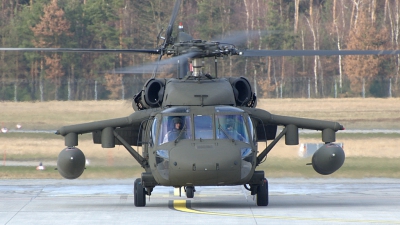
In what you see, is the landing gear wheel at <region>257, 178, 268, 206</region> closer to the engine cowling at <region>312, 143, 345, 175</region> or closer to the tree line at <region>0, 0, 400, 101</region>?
the engine cowling at <region>312, 143, 345, 175</region>

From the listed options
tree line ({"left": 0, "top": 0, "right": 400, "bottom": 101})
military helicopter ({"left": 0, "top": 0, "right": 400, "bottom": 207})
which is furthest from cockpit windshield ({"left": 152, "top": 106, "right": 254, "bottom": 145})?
tree line ({"left": 0, "top": 0, "right": 400, "bottom": 101})

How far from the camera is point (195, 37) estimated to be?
134 feet

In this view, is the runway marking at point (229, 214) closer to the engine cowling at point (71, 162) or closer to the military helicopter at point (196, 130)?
the military helicopter at point (196, 130)

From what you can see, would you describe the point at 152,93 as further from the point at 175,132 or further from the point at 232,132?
the point at 232,132

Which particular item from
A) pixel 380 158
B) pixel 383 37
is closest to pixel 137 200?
pixel 380 158

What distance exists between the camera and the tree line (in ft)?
125

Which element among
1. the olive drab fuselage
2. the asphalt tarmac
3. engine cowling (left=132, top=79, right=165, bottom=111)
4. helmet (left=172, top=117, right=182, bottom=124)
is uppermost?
engine cowling (left=132, top=79, right=165, bottom=111)

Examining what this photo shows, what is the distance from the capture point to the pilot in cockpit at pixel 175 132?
16.0m

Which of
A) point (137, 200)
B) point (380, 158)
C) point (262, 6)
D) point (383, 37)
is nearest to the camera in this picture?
point (137, 200)

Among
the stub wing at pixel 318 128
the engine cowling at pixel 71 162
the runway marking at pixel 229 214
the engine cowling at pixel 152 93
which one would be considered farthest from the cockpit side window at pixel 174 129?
the engine cowling at pixel 71 162

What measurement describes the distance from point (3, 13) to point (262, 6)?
49.4 feet

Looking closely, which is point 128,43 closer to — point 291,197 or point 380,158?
point 380,158

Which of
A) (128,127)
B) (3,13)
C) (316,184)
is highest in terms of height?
(3,13)

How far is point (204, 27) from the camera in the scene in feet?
132
